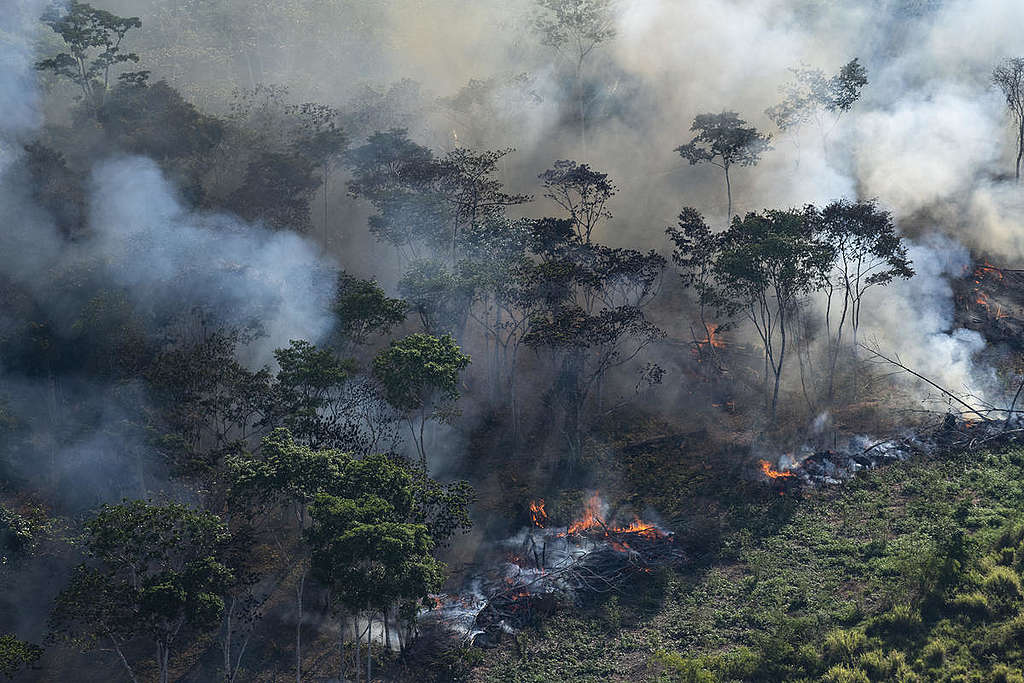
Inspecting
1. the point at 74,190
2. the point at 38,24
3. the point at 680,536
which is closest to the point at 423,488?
the point at 680,536

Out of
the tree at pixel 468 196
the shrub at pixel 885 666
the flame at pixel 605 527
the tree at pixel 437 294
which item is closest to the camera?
the shrub at pixel 885 666

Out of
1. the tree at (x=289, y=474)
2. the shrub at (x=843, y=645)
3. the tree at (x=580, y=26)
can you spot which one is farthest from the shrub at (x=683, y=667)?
the tree at (x=580, y=26)

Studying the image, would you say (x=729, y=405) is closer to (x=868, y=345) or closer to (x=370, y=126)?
(x=868, y=345)

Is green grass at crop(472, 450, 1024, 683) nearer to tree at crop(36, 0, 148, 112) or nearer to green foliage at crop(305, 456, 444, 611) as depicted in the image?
green foliage at crop(305, 456, 444, 611)

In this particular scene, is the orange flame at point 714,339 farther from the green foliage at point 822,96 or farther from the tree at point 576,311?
the green foliage at point 822,96

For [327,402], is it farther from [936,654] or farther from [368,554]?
[936,654]

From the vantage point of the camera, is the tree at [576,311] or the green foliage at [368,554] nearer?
the green foliage at [368,554]
